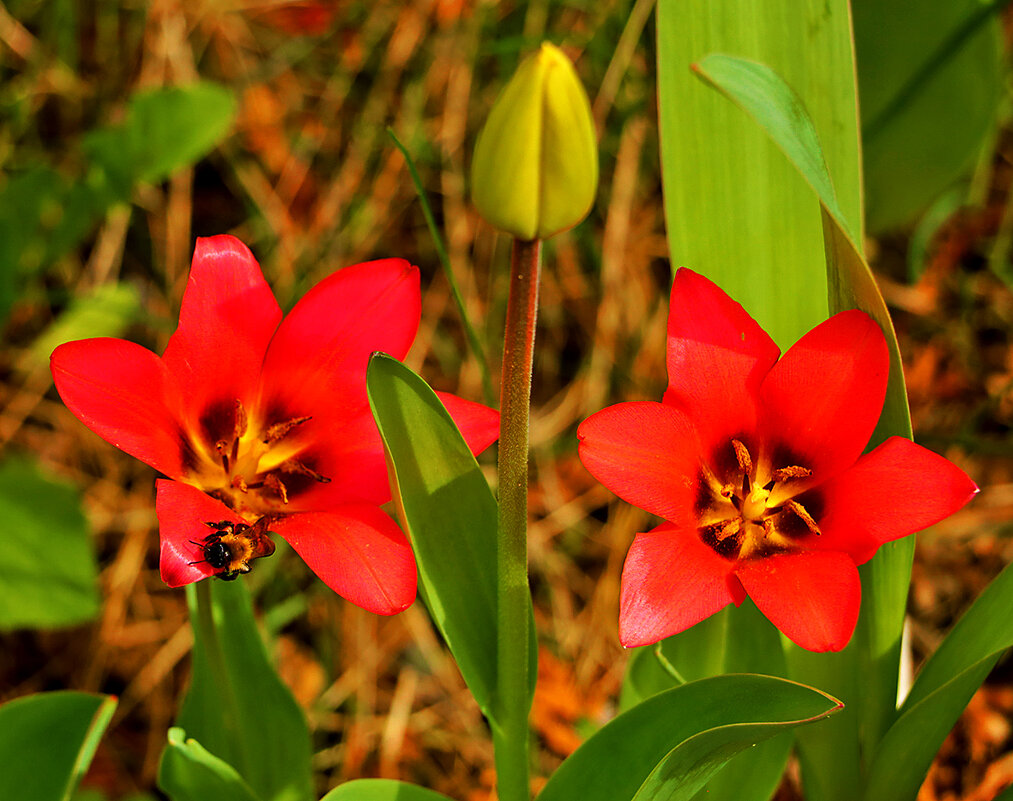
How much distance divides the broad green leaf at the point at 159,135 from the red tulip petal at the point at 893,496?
5.60 feet

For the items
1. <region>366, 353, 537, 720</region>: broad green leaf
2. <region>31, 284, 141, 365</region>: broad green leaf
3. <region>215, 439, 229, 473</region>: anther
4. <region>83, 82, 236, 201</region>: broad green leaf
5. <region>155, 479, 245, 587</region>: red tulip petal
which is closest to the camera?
<region>155, 479, 245, 587</region>: red tulip petal

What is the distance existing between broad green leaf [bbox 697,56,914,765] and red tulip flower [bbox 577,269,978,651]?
0.20 feet

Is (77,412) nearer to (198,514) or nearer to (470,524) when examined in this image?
(198,514)

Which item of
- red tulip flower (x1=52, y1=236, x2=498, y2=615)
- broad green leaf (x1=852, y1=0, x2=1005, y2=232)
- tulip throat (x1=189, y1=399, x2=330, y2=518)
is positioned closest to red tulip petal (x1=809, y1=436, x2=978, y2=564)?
red tulip flower (x1=52, y1=236, x2=498, y2=615)

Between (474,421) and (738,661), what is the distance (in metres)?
0.48

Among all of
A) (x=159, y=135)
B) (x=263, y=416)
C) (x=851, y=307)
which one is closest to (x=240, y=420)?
(x=263, y=416)

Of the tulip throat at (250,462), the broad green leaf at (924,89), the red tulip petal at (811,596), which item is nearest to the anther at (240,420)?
the tulip throat at (250,462)

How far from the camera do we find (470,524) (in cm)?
123

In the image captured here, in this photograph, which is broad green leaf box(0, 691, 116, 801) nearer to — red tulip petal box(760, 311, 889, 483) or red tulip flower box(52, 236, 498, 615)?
red tulip flower box(52, 236, 498, 615)

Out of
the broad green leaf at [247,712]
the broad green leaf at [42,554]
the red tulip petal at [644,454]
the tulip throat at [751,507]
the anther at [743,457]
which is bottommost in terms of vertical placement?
the broad green leaf at [42,554]

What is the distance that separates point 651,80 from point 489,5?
1.85 feet

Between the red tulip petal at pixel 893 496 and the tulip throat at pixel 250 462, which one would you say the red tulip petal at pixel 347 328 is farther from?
the red tulip petal at pixel 893 496

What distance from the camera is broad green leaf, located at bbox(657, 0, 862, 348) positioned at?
1354 mm

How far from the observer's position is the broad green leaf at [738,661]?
1.30 meters
